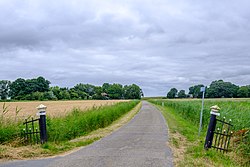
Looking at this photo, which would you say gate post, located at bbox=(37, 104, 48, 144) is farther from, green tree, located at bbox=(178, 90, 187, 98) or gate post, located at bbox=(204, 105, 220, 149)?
green tree, located at bbox=(178, 90, 187, 98)

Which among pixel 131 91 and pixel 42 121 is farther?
pixel 131 91

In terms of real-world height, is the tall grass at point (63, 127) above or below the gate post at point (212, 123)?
below

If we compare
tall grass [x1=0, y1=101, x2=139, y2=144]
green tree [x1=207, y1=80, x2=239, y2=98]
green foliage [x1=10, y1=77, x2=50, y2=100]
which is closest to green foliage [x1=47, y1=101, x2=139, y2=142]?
tall grass [x1=0, y1=101, x2=139, y2=144]

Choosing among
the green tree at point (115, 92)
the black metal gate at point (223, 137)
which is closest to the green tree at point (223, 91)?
the green tree at point (115, 92)

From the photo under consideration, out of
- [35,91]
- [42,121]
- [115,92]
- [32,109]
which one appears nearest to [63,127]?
[42,121]

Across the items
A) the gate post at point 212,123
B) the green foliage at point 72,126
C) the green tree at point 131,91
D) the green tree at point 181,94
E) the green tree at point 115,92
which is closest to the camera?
the gate post at point 212,123

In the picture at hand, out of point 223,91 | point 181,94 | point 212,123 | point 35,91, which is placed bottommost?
point 35,91

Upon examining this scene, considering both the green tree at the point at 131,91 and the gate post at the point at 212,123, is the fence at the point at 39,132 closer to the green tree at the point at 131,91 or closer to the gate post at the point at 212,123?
the gate post at the point at 212,123

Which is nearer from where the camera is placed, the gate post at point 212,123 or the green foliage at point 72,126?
the gate post at point 212,123

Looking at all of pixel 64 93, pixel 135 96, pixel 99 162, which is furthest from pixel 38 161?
pixel 135 96

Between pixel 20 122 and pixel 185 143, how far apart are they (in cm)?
668

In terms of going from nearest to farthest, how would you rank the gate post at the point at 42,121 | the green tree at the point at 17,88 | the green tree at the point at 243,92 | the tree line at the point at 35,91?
the gate post at the point at 42,121 → the green tree at the point at 243,92 → the tree line at the point at 35,91 → the green tree at the point at 17,88

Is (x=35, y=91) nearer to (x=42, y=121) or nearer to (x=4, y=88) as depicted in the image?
(x=4, y=88)

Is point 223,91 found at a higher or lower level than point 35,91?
higher
